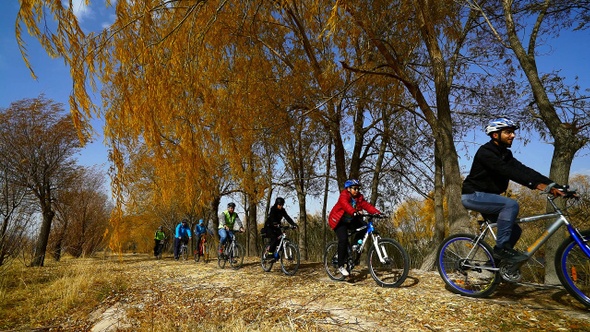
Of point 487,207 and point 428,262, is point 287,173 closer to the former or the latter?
point 428,262

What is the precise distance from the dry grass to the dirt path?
1 centimetres

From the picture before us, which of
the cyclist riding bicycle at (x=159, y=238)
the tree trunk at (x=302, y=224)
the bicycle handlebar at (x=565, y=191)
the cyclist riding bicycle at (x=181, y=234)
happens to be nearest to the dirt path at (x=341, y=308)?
the bicycle handlebar at (x=565, y=191)

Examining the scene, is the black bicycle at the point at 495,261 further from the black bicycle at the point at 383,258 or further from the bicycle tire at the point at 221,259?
the bicycle tire at the point at 221,259

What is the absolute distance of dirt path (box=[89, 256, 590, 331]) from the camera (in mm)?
3383

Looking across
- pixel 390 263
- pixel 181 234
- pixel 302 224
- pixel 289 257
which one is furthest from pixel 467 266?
pixel 181 234

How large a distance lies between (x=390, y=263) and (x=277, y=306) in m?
1.95

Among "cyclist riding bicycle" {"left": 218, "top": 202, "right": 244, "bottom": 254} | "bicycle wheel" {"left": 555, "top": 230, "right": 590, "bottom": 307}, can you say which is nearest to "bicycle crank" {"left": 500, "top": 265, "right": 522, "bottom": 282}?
"bicycle wheel" {"left": 555, "top": 230, "right": 590, "bottom": 307}

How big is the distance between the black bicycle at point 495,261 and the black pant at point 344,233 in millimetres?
1711

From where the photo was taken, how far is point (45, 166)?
46.5ft

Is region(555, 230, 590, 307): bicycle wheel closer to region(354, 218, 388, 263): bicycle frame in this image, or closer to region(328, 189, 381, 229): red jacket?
region(354, 218, 388, 263): bicycle frame

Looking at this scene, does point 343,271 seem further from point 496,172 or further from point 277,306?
point 496,172

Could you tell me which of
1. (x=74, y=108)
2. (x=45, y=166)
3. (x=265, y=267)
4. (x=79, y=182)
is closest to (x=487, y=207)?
(x=74, y=108)

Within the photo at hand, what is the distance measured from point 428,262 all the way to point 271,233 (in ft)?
11.7

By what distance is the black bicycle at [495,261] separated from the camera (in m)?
3.49
